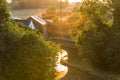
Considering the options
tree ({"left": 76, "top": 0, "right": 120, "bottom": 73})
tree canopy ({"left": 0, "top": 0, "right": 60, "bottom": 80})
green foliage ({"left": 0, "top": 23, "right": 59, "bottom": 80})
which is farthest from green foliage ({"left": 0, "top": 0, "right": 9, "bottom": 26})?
tree ({"left": 76, "top": 0, "right": 120, "bottom": 73})

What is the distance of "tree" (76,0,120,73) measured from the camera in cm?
2058

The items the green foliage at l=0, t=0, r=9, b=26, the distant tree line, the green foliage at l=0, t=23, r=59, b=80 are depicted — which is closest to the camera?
the green foliage at l=0, t=23, r=59, b=80

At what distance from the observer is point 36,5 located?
57.2m

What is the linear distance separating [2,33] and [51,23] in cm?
2346

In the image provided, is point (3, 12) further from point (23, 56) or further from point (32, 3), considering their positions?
point (32, 3)

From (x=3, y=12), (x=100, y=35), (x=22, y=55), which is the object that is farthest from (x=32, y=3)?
(x=22, y=55)

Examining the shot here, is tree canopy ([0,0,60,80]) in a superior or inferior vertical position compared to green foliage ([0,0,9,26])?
inferior

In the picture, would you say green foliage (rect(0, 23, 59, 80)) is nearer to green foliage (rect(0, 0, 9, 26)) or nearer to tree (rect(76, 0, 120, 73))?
green foliage (rect(0, 0, 9, 26))

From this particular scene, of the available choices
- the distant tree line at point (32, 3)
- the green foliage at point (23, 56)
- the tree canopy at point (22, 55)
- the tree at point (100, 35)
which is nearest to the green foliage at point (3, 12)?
the tree canopy at point (22, 55)

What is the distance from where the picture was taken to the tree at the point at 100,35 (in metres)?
20.6

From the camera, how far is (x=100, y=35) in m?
20.7

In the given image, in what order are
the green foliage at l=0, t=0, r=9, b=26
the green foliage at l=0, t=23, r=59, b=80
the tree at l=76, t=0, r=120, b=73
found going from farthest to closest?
1. the tree at l=76, t=0, r=120, b=73
2. the green foliage at l=0, t=0, r=9, b=26
3. the green foliage at l=0, t=23, r=59, b=80

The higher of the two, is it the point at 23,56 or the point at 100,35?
the point at 23,56

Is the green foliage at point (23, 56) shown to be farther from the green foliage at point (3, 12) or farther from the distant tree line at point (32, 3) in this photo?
the distant tree line at point (32, 3)
